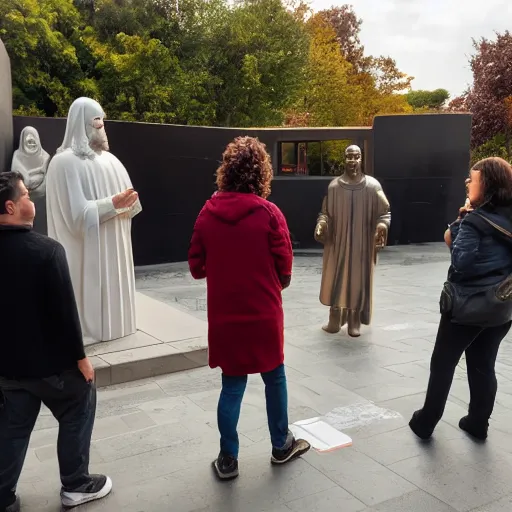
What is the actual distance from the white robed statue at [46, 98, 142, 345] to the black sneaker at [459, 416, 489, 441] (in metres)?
2.91

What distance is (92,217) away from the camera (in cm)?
460

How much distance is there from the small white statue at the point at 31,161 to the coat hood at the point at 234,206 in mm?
6150

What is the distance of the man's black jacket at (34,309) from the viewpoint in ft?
8.23

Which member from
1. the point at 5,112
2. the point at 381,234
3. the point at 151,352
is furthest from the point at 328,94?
the point at 151,352

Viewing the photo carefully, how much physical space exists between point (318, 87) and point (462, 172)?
1237 cm

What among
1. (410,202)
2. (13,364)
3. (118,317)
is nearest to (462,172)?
(410,202)

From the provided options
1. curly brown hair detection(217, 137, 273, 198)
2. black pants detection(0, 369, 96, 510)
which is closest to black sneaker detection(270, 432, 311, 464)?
black pants detection(0, 369, 96, 510)

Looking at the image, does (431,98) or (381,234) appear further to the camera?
(431,98)

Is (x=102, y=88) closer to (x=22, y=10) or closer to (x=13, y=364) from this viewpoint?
(x=22, y=10)

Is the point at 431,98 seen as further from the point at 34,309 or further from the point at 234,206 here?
the point at 34,309

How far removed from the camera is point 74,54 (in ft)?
65.7

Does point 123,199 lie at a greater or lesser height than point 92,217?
greater

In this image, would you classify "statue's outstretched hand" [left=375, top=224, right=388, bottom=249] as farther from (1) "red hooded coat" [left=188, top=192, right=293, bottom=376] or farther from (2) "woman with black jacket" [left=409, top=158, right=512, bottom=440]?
(1) "red hooded coat" [left=188, top=192, right=293, bottom=376]

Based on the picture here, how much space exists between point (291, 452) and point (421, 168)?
11412 mm
